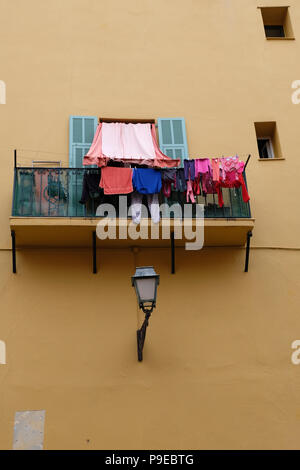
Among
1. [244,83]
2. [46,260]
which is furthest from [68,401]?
[244,83]

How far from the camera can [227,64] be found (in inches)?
447

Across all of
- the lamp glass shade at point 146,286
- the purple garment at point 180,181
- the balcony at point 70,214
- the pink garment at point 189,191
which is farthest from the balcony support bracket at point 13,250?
the pink garment at point 189,191

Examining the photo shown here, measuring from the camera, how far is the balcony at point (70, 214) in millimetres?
8734

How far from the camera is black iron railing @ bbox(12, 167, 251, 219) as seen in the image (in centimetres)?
912

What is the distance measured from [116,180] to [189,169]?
134 centimetres

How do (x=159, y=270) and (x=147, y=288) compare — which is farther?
(x=159, y=270)

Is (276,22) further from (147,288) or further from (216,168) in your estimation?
(147,288)

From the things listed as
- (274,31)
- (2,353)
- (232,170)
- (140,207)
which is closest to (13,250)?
(2,353)

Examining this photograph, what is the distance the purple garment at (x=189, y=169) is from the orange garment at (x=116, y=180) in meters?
1.01

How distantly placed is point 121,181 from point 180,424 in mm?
4137

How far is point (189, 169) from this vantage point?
30.7 feet

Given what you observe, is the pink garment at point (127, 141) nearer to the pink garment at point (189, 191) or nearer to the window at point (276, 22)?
the pink garment at point (189, 191)

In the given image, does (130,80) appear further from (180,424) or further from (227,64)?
(180,424)

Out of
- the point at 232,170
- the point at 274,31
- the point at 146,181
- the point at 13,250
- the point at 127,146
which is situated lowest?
the point at 13,250
